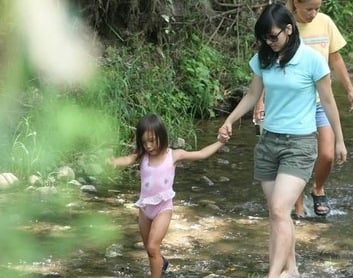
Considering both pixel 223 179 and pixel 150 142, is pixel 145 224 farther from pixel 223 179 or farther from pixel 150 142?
pixel 223 179

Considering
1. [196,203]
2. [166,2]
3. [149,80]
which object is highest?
[166,2]

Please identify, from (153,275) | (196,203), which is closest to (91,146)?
(196,203)

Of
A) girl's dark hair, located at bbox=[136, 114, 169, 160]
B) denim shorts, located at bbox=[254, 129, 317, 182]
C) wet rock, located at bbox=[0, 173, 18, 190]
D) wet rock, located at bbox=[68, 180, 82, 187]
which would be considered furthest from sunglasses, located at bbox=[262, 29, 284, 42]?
wet rock, located at bbox=[0, 173, 18, 190]

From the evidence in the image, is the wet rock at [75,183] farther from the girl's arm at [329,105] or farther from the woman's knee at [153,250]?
the girl's arm at [329,105]

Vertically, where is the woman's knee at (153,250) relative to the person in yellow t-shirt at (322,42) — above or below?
below

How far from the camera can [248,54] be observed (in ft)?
35.7

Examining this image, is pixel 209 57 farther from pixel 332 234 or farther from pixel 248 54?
pixel 332 234

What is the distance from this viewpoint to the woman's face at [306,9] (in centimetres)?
519

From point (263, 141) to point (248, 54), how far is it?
21.7ft

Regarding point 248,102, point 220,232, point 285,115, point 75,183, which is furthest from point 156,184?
point 75,183

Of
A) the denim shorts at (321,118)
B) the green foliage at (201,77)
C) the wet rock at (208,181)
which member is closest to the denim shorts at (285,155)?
the denim shorts at (321,118)

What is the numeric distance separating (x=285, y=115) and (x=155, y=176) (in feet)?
2.63

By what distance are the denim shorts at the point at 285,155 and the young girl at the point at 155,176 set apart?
0.25 m

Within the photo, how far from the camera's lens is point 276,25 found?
4.14 m
